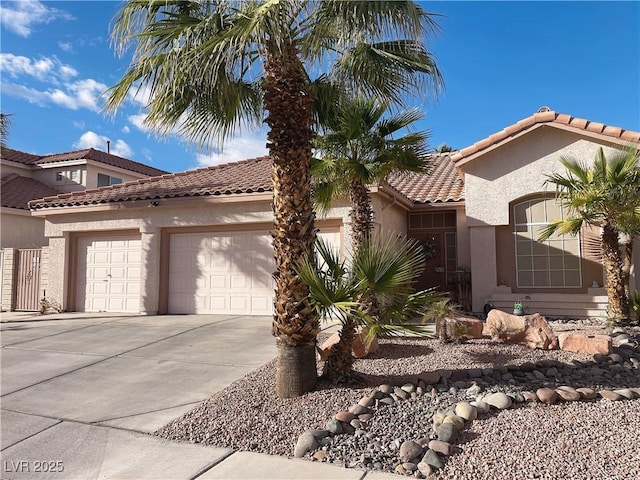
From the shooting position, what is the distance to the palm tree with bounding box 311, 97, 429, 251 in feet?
27.8

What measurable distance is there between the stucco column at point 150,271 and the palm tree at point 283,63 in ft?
24.5

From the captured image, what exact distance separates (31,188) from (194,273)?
15005 mm

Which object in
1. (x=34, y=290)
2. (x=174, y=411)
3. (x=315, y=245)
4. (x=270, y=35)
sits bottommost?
(x=174, y=411)

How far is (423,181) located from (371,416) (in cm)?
1288

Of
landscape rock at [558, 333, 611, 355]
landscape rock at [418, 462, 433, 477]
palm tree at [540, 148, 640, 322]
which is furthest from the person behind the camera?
palm tree at [540, 148, 640, 322]

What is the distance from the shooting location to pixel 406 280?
5574 millimetres

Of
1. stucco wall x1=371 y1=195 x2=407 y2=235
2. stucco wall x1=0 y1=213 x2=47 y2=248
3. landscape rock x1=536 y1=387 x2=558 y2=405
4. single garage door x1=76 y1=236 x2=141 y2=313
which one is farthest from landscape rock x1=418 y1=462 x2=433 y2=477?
stucco wall x1=0 y1=213 x2=47 y2=248

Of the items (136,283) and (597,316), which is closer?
(597,316)

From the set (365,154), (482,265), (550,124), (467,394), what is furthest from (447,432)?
(550,124)

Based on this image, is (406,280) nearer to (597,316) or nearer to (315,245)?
(315,245)

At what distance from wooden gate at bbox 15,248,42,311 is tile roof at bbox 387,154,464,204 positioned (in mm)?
12179

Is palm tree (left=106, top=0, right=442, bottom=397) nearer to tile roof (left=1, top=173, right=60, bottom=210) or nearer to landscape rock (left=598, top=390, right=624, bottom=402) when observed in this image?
landscape rock (left=598, top=390, right=624, bottom=402)

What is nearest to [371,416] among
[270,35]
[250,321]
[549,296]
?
[270,35]

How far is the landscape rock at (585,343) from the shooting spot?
7582 mm
